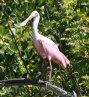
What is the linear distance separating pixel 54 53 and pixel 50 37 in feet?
0.97

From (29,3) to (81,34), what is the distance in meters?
1.29

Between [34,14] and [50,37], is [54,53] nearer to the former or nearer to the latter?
[50,37]

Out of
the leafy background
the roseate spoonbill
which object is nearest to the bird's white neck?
the roseate spoonbill

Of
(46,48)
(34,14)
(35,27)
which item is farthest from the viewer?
(34,14)

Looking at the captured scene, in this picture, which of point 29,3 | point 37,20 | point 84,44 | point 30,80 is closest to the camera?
point 30,80

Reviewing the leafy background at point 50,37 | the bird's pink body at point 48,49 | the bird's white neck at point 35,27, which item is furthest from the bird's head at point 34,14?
the bird's pink body at point 48,49

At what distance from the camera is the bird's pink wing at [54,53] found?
291 inches

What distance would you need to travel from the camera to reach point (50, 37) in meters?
7.81

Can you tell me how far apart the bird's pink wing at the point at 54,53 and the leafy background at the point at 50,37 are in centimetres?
16

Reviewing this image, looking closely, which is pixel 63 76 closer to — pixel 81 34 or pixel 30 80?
pixel 81 34

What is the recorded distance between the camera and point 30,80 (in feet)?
20.9

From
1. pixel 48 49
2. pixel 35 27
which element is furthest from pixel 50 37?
pixel 35 27

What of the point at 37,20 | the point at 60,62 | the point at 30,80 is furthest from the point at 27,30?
the point at 30,80

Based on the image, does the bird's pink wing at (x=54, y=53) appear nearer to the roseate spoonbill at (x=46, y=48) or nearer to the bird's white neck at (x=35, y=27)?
the roseate spoonbill at (x=46, y=48)
